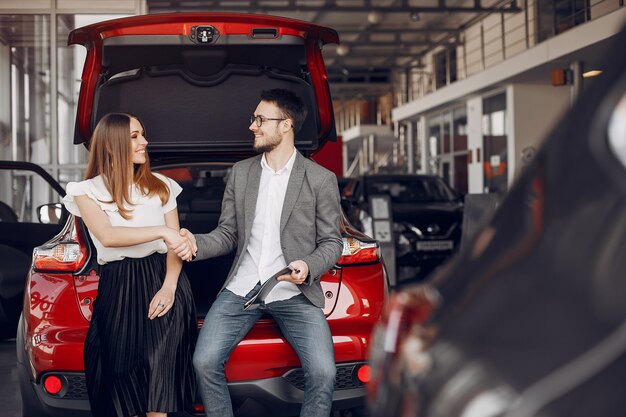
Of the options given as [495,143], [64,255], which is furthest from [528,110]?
[64,255]

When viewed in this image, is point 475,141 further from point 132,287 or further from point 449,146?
point 132,287

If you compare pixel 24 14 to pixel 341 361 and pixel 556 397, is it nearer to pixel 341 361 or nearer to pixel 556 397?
pixel 341 361

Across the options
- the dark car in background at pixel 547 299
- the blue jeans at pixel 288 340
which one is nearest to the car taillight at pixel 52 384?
the blue jeans at pixel 288 340

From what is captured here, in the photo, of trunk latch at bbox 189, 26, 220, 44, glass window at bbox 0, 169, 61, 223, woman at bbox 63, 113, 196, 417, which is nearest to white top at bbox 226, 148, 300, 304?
woman at bbox 63, 113, 196, 417

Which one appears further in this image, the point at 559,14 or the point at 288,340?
the point at 559,14

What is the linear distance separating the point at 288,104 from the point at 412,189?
8.45m

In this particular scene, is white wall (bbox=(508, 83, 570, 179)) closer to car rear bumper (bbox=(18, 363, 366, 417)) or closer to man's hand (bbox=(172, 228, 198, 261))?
car rear bumper (bbox=(18, 363, 366, 417))

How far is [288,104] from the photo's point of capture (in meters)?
3.82

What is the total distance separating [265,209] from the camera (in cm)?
375

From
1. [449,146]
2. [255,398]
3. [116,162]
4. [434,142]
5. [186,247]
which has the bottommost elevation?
[255,398]

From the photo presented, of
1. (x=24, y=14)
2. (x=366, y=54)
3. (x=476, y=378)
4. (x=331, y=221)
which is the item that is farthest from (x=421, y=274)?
(x=366, y=54)

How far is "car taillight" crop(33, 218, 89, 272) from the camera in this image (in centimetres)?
363

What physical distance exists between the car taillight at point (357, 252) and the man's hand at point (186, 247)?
0.64 m

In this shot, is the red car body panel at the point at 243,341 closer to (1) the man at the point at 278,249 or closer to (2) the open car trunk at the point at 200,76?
(1) the man at the point at 278,249
